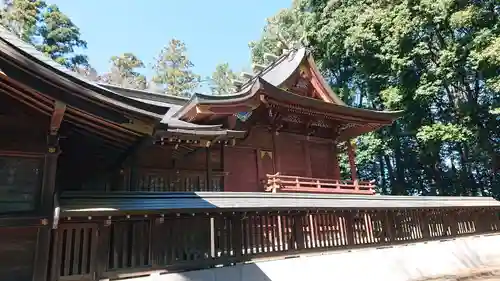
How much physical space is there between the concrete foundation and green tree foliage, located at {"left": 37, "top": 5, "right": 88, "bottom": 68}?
88.6 feet

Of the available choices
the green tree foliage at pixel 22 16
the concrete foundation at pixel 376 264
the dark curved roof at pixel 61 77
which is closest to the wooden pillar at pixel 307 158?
the concrete foundation at pixel 376 264

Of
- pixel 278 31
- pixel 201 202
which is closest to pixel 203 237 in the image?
pixel 201 202

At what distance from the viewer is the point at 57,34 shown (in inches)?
1081

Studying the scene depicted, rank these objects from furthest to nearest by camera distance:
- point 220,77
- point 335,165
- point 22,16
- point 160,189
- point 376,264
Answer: point 220,77, point 22,16, point 335,165, point 160,189, point 376,264

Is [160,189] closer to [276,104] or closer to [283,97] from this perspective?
[276,104]

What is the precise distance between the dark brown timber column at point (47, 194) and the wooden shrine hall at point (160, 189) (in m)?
0.01

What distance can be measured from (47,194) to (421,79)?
70.3 feet

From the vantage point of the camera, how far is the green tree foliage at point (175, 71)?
4272 cm

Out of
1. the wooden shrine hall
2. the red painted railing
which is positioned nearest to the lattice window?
the wooden shrine hall

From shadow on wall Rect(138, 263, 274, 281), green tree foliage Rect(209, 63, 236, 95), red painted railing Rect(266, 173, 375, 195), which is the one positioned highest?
green tree foliage Rect(209, 63, 236, 95)

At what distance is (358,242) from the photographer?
8.44 m

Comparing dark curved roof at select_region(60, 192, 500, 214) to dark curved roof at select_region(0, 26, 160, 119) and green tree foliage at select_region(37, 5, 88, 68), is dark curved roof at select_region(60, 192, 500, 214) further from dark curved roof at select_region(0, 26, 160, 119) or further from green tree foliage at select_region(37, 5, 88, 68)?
green tree foliage at select_region(37, 5, 88, 68)

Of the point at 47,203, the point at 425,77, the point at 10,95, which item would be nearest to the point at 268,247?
the point at 47,203

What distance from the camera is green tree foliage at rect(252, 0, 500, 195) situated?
18.0 meters
